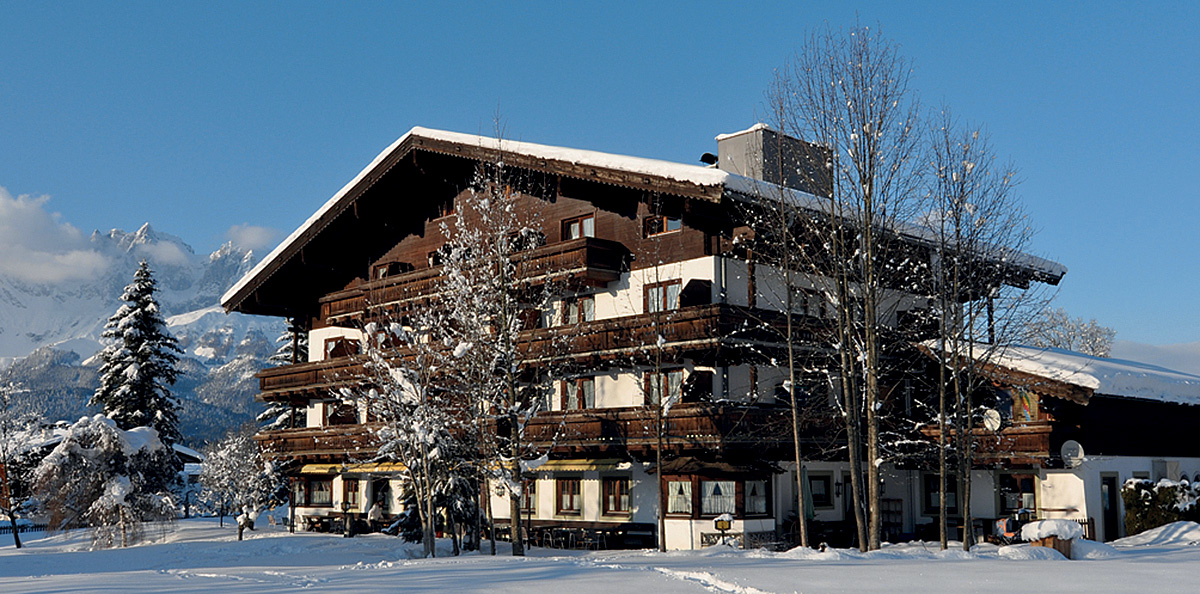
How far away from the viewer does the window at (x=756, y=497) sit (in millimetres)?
29875

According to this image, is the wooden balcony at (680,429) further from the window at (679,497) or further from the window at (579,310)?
the window at (579,310)

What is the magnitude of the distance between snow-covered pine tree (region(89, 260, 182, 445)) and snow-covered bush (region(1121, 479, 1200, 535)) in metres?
40.1

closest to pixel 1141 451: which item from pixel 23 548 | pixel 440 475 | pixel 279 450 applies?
pixel 440 475

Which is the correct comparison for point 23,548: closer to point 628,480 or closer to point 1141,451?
point 628,480

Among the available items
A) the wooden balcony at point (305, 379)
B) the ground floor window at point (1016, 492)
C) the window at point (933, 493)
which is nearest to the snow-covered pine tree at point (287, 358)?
the wooden balcony at point (305, 379)

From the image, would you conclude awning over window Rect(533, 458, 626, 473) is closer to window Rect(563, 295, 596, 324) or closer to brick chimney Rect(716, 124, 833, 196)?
window Rect(563, 295, 596, 324)

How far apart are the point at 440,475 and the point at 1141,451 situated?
20.1 meters

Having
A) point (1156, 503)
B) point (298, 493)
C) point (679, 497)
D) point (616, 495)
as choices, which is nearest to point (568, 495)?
point (616, 495)

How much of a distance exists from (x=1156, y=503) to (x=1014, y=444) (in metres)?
4.03

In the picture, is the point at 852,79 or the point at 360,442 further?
the point at 360,442

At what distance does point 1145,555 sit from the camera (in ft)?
74.7

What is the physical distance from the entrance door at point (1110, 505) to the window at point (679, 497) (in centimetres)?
1150

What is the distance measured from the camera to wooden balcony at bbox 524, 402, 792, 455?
2841cm

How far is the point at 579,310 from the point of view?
114 ft
